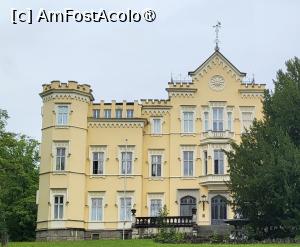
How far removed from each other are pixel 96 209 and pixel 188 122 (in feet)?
29.1

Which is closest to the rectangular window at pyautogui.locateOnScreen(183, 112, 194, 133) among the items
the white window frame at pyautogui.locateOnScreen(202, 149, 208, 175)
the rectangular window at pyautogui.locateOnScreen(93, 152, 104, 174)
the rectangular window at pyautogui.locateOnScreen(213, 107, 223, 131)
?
the rectangular window at pyautogui.locateOnScreen(213, 107, 223, 131)

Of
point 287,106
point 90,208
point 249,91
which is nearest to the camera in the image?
point 287,106

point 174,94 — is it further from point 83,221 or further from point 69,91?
point 83,221

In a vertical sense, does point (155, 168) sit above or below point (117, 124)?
below

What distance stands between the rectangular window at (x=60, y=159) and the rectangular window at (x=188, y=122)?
868 cm

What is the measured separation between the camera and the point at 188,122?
1950 inches

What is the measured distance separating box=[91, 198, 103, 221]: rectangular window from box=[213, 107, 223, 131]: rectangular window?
375 inches

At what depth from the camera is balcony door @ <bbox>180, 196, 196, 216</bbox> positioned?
4831cm

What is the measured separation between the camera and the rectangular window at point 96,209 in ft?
158

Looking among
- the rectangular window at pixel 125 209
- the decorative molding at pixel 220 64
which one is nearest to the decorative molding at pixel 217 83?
the decorative molding at pixel 220 64

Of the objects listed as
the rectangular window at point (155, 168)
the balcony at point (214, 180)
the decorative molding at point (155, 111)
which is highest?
the decorative molding at point (155, 111)

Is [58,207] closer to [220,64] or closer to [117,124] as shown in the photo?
[117,124]

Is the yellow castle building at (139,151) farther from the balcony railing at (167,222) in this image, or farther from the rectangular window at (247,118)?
the balcony railing at (167,222)

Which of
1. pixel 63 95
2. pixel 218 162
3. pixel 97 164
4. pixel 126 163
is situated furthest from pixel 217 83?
pixel 63 95
